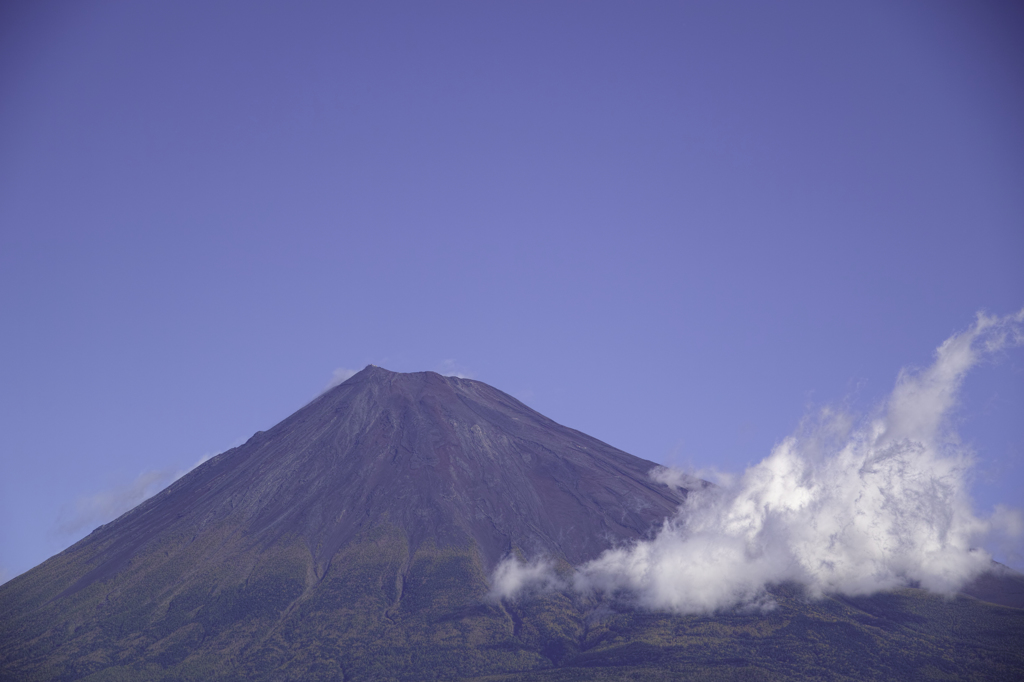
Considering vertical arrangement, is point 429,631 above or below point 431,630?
below

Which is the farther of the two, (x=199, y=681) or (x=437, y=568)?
(x=437, y=568)

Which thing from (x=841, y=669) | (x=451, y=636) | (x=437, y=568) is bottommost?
(x=841, y=669)

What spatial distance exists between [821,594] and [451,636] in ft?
232

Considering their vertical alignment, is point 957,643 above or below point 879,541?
below

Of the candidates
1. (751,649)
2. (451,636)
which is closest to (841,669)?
(751,649)

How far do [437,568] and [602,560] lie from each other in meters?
33.4

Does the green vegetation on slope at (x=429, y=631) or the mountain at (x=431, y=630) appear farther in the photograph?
the mountain at (x=431, y=630)

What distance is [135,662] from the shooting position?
172875 millimetres

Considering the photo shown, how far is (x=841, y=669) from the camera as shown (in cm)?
16362

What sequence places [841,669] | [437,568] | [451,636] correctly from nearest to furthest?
[841,669] < [451,636] < [437,568]

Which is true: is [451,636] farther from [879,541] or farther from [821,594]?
Answer: [879,541]

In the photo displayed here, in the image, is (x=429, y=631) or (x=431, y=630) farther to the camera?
(x=431, y=630)

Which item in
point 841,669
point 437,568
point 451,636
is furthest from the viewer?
point 437,568

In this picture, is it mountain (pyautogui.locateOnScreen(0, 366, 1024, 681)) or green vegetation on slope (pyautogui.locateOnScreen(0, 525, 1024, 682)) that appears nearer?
green vegetation on slope (pyautogui.locateOnScreen(0, 525, 1024, 682))
